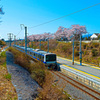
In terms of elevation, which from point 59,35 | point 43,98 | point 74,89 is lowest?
point 74,89

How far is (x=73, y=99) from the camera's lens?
700 cm

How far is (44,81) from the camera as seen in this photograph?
8.65 m

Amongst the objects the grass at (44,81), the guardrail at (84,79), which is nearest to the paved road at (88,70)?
the guardrail at (84,79)

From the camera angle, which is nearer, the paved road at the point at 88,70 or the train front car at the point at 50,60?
the paved road at the point at 88,70

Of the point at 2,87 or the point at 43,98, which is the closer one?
the point at 43,98

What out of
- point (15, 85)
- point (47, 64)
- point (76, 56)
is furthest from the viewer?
point (76, 56)

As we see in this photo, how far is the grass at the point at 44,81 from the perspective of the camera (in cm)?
516

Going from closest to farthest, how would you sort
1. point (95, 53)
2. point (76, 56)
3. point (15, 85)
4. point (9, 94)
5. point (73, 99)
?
point (9, 94), point (15, 85), point (73, 99), point (95, 53), point (76, 56)

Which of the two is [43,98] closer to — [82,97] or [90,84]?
[82,97]

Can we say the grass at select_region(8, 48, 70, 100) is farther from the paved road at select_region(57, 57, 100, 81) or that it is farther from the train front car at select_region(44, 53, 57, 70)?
the paved road at select_region(57, 57, 100, 81)

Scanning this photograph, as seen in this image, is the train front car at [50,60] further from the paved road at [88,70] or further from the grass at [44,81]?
the grass at [44,81]

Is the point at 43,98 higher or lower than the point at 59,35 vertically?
lower

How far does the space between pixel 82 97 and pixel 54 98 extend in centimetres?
326

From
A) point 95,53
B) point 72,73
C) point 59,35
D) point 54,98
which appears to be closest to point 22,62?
point 72,73
